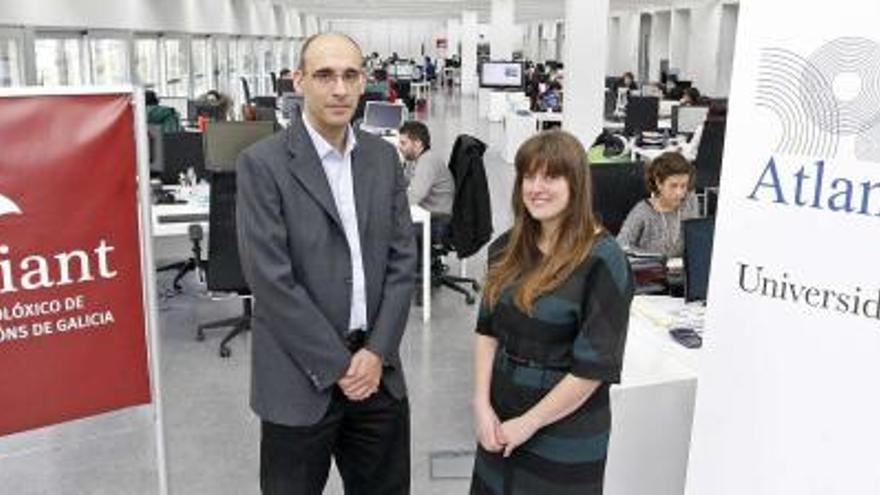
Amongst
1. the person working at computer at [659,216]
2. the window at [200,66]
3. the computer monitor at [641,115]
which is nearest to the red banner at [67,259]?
the person working at computer at [659,216]

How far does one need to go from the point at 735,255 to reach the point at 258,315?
1.25m

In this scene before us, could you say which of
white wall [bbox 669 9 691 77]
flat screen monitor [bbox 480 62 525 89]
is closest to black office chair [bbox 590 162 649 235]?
flat screen monitor [bbox 480 62 525 89]

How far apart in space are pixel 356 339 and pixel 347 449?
14.3 inches

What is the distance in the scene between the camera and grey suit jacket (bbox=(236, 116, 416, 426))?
2.15m

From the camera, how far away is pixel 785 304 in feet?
7.14

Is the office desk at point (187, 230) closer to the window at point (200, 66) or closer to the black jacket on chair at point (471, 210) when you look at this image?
the black jacket on chair at point (471, 210)

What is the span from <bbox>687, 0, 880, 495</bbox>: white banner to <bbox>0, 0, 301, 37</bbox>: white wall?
8.63 metres

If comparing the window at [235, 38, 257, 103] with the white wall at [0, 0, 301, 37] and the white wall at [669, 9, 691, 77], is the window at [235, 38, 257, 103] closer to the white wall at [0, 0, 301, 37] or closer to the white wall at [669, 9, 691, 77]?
the white wall at [0, 0, 301, 37]

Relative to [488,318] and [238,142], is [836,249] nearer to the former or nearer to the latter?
[488,318]

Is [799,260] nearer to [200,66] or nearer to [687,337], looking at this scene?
[687,337]

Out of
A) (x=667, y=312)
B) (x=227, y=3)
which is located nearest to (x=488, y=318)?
(x=667, y=312)

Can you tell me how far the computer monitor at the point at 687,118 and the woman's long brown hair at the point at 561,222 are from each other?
8666mm

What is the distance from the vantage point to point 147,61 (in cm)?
1488

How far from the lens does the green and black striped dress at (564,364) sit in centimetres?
209
